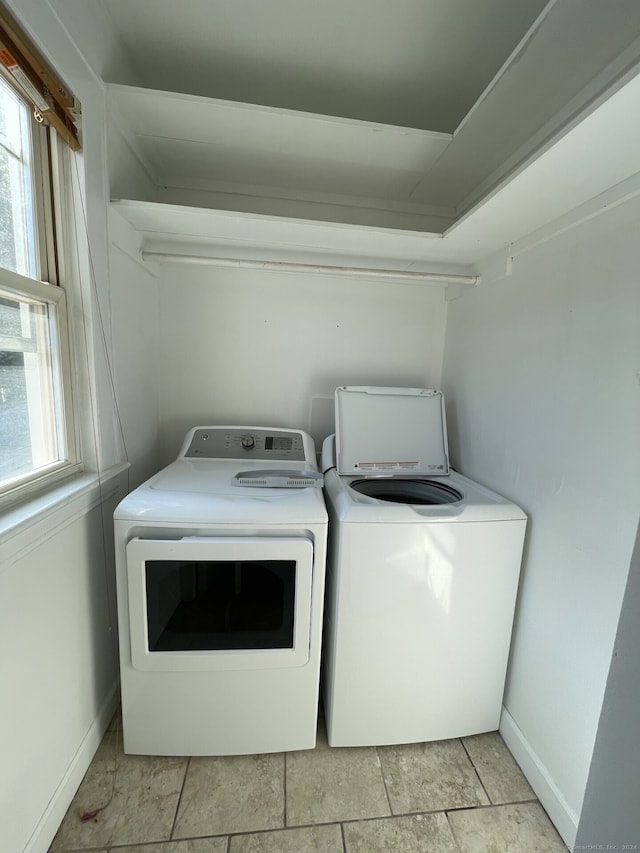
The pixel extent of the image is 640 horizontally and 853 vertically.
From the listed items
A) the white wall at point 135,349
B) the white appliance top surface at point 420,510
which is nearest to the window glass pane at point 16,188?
the white wall at point 135,349

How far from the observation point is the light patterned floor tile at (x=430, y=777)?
48.6 inches

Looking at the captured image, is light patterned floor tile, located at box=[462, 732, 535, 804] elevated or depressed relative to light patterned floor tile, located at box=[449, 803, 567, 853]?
depressed

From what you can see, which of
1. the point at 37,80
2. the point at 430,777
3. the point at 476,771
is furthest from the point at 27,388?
the point at 476,771

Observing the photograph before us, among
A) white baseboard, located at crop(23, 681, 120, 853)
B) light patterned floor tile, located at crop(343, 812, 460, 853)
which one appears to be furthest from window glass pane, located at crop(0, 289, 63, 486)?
light patterned floor tile, located at crop(343, 812, 460, 853)

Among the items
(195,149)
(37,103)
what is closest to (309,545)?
(37,103)

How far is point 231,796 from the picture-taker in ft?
4.00

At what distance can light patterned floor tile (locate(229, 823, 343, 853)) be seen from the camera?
1.08 m

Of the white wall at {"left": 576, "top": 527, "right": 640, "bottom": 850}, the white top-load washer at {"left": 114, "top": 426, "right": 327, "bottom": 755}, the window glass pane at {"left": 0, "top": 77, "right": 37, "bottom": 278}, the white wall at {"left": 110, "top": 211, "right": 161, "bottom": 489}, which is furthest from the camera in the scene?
the white wall at {"left": 110, "top": 211, "right": 161, "bottom": 489}

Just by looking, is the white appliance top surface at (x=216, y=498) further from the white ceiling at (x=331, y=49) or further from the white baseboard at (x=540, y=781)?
the white ceiling at (x=331, y=49)

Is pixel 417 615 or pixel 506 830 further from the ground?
pixel 417 615

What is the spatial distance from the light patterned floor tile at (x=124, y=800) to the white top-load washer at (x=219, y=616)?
0.19 ft

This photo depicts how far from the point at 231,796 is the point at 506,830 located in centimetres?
93

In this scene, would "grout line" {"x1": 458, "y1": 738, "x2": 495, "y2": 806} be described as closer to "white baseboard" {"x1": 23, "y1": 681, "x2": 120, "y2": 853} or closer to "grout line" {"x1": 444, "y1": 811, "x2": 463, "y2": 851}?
"grout line" {"x1": 444, "y1": 811, "x2": 463, "y2": 851}

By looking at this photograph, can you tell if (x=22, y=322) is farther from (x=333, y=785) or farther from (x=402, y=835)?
(x=402, y=835)
